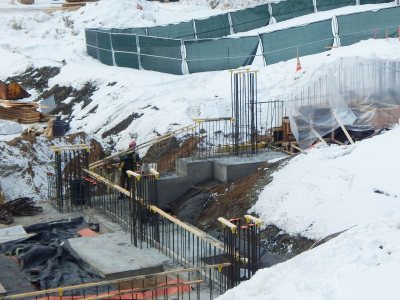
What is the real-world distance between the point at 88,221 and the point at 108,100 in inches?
419

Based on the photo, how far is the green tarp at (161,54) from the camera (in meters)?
27.0

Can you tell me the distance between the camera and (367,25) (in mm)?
25453

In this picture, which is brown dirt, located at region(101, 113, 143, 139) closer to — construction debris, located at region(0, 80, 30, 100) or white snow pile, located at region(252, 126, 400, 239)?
construction debris, located at region(0, 80, 30, 100)

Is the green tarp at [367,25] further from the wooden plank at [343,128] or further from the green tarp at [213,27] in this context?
the green tarp at [213,27]

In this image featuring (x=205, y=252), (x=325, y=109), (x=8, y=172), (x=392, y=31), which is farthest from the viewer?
(x=392, y=31)

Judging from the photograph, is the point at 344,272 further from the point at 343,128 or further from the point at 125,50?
the point at 125,50

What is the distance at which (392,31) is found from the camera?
2534 cm

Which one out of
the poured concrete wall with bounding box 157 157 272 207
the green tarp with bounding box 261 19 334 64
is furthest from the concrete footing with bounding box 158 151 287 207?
the green tarp with bounding box 261 19 334 64

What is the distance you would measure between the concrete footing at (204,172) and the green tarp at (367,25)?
27.0 feet

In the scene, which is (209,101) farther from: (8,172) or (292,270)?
(292,270)

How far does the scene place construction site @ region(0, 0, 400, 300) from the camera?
41.9ft

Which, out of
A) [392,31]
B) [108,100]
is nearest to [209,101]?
[108,100]

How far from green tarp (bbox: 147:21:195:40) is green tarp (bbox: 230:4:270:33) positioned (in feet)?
6.08

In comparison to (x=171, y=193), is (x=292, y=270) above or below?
above
